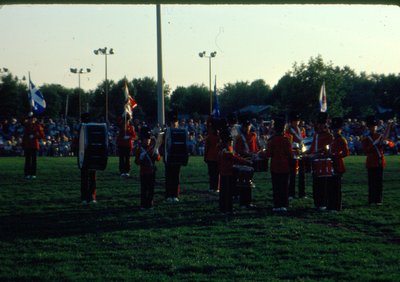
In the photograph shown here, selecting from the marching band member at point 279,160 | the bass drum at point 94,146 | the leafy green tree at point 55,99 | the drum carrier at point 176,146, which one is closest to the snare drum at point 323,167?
the marching band member at point 279,160

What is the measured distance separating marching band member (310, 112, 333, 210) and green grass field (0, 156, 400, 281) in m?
0.56

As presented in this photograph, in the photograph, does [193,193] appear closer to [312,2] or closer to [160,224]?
[160,224]

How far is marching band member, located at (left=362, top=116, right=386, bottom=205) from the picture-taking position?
15.8 m

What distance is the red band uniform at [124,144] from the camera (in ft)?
75.4

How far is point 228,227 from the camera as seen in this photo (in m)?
12.0

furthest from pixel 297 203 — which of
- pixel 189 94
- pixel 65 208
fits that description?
pixel 189 94

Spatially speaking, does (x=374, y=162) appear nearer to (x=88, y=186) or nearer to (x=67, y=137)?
(x=88, y=186)

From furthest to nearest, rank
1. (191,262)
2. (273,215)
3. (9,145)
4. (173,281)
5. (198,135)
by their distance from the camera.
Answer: (198,135) → (9,145) → (273,215) → (191,262) → (173,281)

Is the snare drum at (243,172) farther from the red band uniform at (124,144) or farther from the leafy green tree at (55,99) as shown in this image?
the leafy green tree at (55,99)

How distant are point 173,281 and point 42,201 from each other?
8755mm

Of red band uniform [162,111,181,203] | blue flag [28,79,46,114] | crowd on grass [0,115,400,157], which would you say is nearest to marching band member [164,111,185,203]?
red band uniform [162,111,181,203]

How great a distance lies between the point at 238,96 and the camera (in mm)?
113188

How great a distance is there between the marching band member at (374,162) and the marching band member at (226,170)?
3613 mm

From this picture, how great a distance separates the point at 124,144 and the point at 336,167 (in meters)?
10.2
